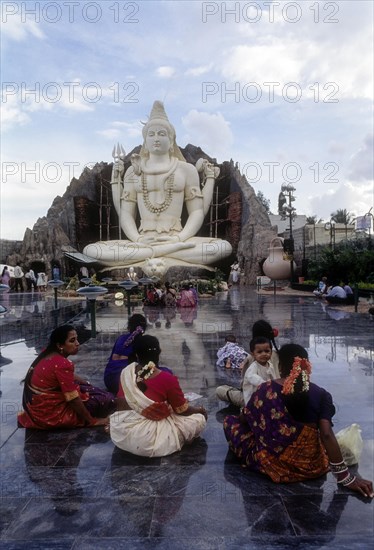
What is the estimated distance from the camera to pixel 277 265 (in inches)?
875

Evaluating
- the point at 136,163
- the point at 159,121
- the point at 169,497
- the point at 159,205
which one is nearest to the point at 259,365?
the point at 169,497

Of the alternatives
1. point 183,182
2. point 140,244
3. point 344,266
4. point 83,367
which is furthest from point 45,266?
point 83,367

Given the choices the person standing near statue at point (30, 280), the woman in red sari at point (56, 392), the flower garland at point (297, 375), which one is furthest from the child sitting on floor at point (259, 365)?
the person standing near statue at point (30, 280)

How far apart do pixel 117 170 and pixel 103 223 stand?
3.30 m

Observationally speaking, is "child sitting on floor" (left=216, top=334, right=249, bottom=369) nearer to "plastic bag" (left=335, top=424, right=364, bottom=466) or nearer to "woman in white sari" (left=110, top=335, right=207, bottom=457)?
"woman in white sari" (left=110, top=335, right=207, bottom=457)

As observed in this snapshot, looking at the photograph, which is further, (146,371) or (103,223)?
(103,223)

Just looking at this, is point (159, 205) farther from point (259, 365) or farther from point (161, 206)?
point (259, 365)

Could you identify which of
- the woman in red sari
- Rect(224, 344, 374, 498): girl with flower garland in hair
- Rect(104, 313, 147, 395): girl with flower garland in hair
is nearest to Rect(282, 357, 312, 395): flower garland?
Rect(224, 344, 374, 498): girl with flower garland in hair

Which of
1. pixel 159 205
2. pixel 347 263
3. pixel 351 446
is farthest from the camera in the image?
pixel 159 205

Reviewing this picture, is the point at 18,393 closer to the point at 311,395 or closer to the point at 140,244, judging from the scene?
the point at 311,395

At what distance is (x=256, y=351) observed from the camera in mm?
3705

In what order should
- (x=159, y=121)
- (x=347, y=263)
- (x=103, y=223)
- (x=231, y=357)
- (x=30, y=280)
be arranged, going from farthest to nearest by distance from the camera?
(x=103, y=223)
(x=159, y=121)
(x=30, y=280)
(x=347, y=263)
(x=231, y=357)

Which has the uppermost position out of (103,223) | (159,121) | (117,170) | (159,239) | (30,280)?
(159,121)

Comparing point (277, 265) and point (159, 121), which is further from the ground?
point (159, 121)
